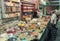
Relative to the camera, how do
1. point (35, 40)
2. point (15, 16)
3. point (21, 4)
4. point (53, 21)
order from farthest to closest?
point (53, 21), point (21, 4), point (15, 16), point (35, 40)

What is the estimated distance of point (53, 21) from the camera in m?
7.23

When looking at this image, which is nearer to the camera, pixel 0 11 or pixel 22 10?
pixel 0 11

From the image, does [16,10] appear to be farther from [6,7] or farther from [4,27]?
[4,27]

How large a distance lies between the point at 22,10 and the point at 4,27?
2.12m

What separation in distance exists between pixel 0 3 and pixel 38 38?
3.87 feet

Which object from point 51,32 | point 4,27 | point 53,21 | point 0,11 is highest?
point 0,11

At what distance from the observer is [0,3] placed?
12.3 ft

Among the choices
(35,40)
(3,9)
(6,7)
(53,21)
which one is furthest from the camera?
(53,21)

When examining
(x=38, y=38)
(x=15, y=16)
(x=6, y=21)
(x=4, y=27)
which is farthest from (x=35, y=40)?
(x=15, y=16)

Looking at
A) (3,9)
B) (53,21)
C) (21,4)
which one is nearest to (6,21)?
(3,9)

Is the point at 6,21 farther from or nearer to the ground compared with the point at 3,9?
nearer to the ground

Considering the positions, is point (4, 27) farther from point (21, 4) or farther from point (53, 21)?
point (53, 21)

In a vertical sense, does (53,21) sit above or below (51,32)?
above

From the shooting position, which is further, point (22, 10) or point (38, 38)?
point (22, 10)
